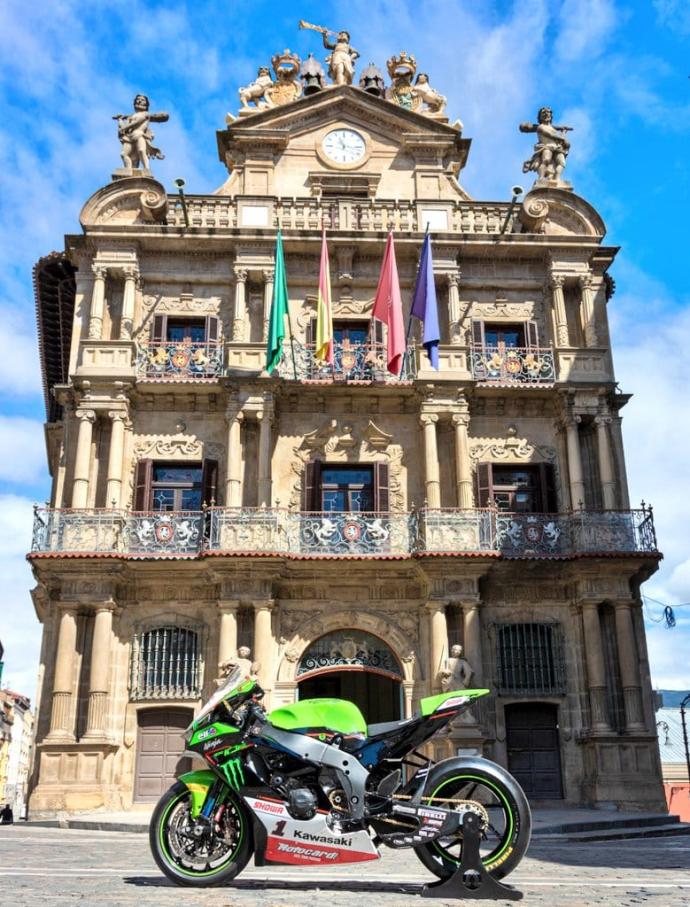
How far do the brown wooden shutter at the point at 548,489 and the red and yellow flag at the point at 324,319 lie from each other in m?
6.00

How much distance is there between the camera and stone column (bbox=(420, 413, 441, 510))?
23469 millimetres

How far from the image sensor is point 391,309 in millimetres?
23359

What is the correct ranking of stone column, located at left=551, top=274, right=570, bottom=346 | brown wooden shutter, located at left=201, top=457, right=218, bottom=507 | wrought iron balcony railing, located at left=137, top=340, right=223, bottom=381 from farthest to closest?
stone column, located at left=551, top=274, right=570, bottom=346 < wrought iron balcony railing, located at left=137, top=340, right=223, bottom=381 < brown wooden shutter, located at left=201, top=457, right=218, bottom=507

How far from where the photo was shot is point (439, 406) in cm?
2423

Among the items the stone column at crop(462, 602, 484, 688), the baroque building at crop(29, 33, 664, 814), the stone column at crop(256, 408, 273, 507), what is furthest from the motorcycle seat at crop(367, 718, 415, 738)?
the stone column at crop(256, 408, 273, 507)

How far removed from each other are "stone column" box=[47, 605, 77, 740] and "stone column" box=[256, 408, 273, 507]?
493cm

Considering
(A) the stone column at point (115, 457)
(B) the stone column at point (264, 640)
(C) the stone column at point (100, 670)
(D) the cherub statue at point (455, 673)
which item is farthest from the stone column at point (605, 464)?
(C) the stone column at point (100, 670)

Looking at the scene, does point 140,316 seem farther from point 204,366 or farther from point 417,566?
point 417,566

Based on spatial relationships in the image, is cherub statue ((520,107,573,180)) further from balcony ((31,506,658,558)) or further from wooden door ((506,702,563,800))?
wooden door ((506,702,563,800))

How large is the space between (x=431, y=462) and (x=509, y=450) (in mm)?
2380

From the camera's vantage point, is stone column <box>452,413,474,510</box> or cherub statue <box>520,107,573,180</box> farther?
cherub statue <box>520,107,573,180</box>

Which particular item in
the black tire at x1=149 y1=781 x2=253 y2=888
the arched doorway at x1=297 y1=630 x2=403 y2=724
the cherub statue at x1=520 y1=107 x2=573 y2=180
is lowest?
the black tire at x1=149 y1=781 x2=253 y2=888

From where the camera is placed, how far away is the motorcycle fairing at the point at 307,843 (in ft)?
25.1

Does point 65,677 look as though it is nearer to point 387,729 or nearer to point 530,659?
point 530,659
